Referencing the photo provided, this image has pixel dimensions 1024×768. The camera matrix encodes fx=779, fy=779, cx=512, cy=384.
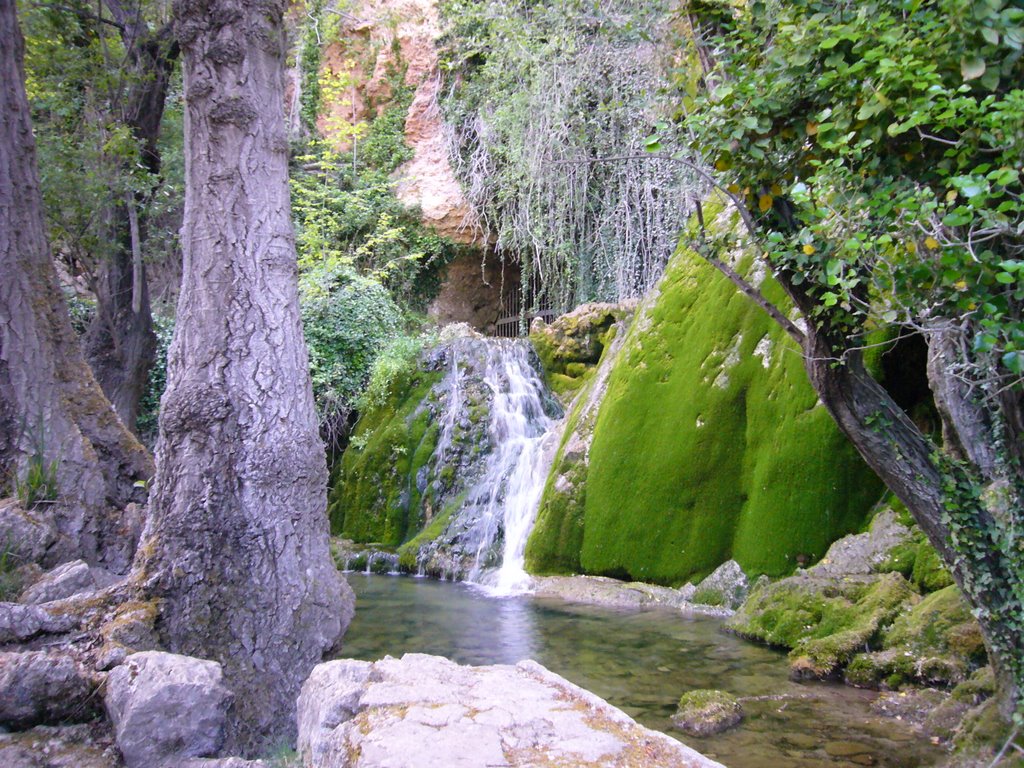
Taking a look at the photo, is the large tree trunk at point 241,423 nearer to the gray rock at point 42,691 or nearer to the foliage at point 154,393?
the gray rock at point 42,691

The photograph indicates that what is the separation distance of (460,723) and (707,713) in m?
2.92

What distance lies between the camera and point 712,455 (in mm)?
9008

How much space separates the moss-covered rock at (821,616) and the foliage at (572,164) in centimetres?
743

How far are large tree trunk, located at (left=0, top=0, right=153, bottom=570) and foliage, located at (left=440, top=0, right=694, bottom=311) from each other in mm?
8414

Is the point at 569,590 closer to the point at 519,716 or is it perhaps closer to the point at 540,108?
the point at 519,716

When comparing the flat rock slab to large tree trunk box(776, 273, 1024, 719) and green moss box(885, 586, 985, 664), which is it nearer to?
large tree trunk box(776, 273, 1024, 719)

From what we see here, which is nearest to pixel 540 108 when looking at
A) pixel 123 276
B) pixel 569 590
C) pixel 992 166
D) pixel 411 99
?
pixel 411 99

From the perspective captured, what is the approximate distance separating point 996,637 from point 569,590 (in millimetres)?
5871

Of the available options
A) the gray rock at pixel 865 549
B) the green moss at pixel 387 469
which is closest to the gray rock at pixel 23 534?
the gray rock at pixel 865 549

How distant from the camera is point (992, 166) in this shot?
3119mm

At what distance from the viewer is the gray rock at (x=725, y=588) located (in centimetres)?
806

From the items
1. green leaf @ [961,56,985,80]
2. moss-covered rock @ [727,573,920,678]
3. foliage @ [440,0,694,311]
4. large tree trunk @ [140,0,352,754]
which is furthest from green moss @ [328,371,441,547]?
green leaf @ [961,56,985,80]

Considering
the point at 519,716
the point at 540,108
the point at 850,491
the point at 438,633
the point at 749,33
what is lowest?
the point at 438,633

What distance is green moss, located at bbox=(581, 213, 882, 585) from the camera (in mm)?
7902
